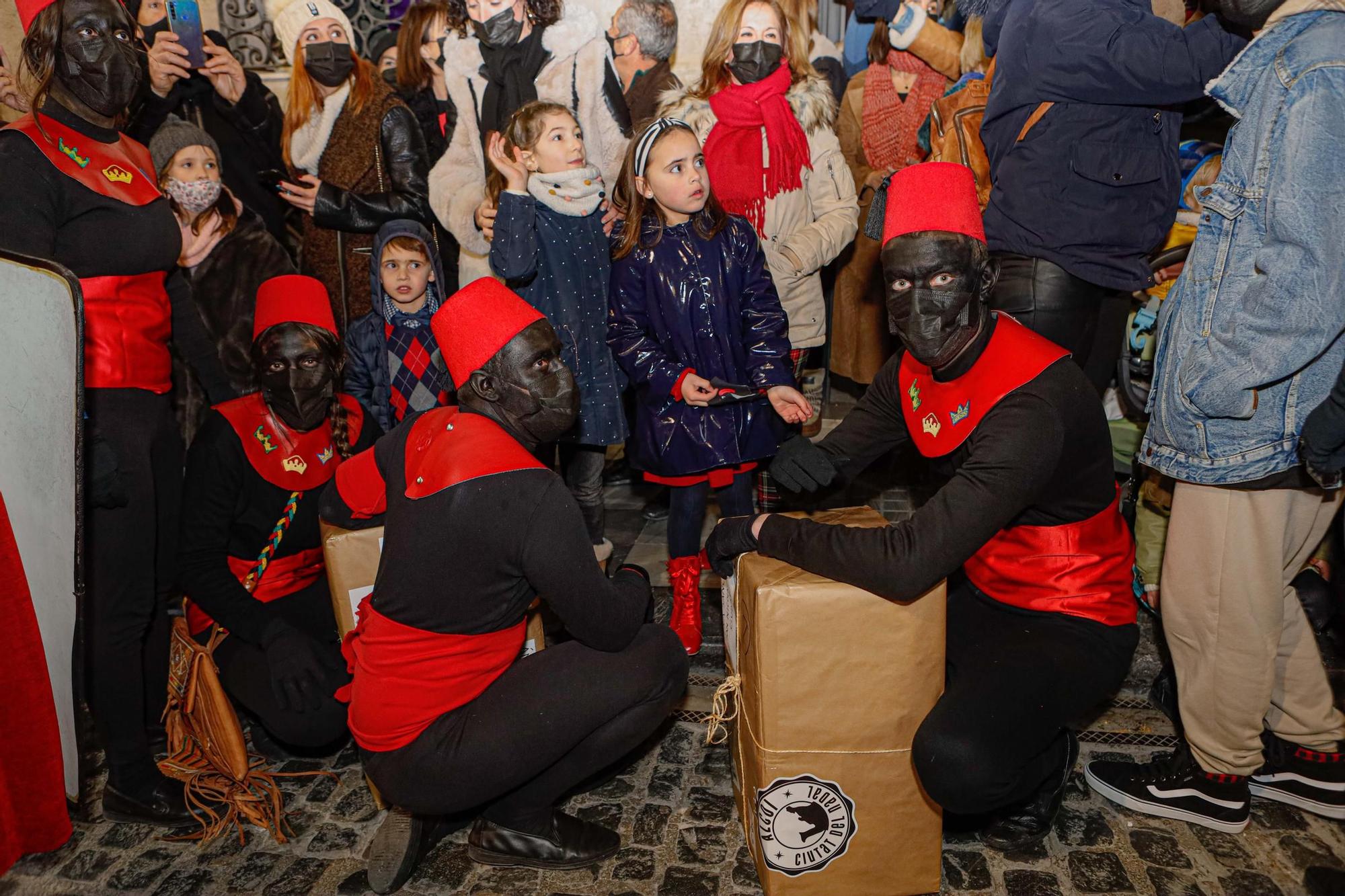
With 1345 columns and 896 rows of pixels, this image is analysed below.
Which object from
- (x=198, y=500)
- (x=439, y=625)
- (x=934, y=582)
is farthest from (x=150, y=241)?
(x=934, y=582)

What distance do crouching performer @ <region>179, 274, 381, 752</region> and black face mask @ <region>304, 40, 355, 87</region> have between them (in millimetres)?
1523

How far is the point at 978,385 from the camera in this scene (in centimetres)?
253

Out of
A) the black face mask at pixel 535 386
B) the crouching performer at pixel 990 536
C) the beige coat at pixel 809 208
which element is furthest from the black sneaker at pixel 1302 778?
the black face mask at pixel 535 386

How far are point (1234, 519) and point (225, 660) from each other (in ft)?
10.2

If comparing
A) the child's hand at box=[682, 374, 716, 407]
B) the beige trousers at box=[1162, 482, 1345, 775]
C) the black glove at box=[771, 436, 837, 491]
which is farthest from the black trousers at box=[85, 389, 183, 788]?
the beige trousers at box=[1162, 482, 1345, 775]

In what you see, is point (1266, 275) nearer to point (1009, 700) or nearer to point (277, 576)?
point (1009, 700)

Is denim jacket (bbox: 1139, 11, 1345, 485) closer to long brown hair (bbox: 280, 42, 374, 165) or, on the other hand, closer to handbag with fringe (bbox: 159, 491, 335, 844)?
handbag with fringe (bbox: 159, 491, 335, 844)

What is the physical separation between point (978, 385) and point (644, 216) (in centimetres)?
159

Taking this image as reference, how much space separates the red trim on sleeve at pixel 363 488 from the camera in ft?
9.24

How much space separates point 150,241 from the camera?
2.98 meters

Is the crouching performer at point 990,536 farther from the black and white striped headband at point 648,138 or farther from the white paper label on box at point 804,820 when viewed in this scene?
the black and white striped headband at point 648,138

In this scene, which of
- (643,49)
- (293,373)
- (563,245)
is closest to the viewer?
(293,373)

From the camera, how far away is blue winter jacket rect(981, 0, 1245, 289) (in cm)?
281

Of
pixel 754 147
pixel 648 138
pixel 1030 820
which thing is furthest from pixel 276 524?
pixel 1030 820
